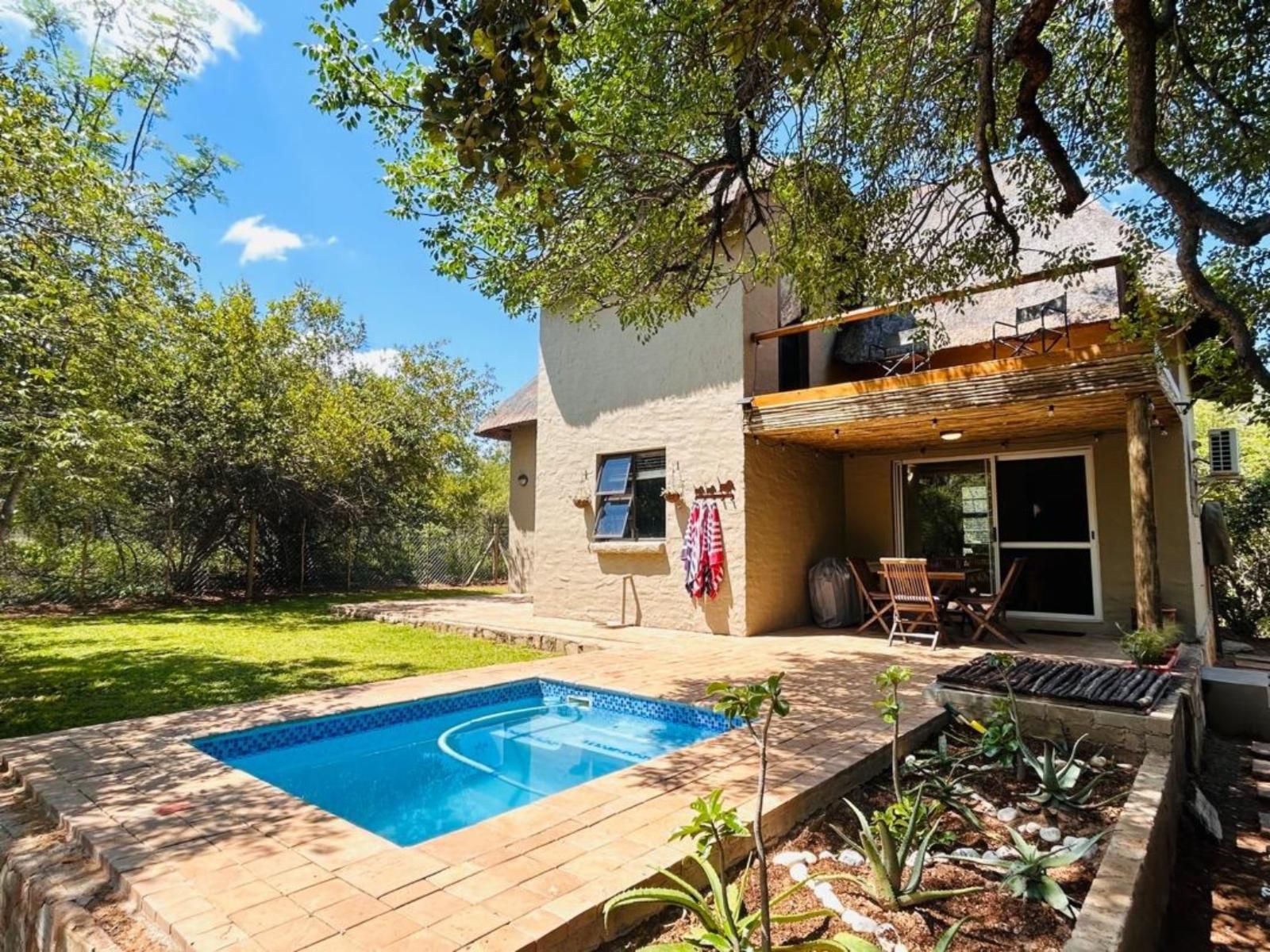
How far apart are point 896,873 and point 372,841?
208 cm

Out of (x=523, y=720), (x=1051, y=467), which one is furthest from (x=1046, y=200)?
(x=523, y=720)

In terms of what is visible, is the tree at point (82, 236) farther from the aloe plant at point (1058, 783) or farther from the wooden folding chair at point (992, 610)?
the wooden folding chair at point (992, 610)

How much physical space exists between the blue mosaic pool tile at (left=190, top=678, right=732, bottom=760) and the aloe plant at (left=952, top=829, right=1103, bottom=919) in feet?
7.96

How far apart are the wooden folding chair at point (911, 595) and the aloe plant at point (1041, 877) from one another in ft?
16.8

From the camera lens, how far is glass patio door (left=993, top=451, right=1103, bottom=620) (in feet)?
27.9

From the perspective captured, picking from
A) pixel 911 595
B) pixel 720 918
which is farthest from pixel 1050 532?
pixel 720 918

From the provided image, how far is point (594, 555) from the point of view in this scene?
9.90m

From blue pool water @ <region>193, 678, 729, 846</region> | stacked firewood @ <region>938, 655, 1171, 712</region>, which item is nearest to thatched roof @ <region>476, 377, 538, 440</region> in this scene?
blue pool water @ <region>193, 678, 729, 846</region>

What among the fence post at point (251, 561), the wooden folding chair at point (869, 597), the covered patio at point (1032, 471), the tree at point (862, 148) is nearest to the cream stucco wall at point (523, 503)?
the fence post at point (251, 561)

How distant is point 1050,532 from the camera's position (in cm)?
879

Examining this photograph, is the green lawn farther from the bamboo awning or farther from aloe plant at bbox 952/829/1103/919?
aloe plant at bbox 952/829/1103/919

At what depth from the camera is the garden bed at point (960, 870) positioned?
218 centimetres

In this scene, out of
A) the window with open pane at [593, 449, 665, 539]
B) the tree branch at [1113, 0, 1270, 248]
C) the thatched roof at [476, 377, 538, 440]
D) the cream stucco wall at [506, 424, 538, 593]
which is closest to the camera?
the tree branch at [1113, 0, 1270, 248]

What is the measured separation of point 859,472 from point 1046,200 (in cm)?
511
